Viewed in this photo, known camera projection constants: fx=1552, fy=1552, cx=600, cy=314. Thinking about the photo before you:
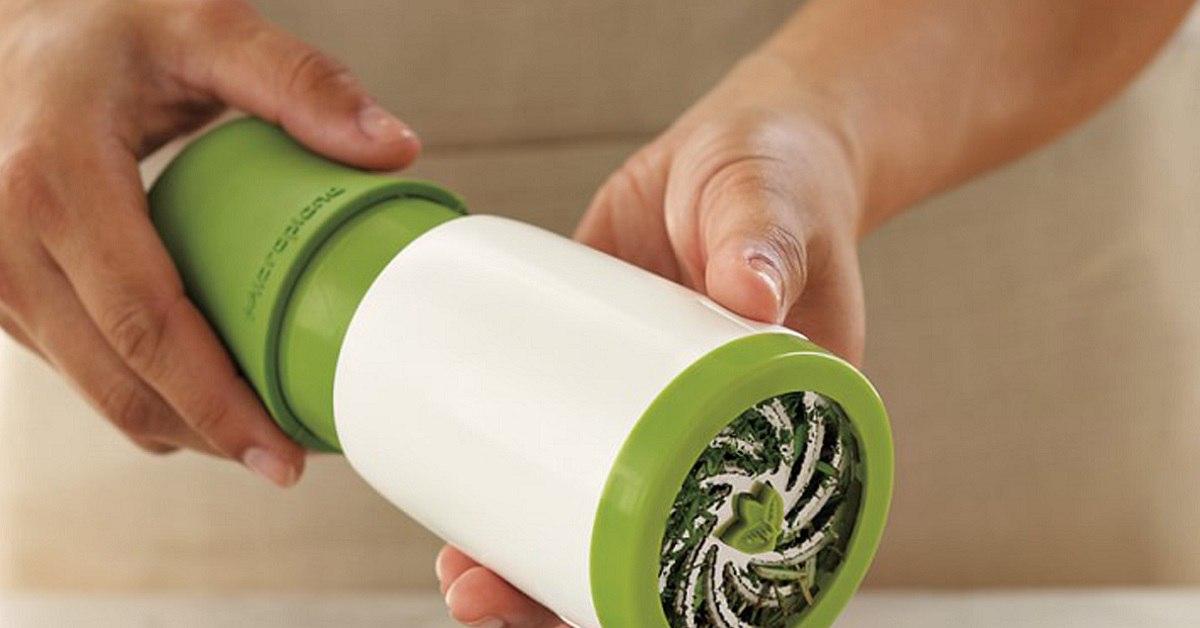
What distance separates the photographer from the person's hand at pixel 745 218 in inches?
19.3

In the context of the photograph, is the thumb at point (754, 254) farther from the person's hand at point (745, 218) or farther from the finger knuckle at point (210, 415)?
the finger knuckle at point (210, 415)

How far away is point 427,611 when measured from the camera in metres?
0.87

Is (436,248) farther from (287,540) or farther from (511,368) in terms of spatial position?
(287,540)

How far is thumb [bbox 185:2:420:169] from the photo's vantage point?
634mm

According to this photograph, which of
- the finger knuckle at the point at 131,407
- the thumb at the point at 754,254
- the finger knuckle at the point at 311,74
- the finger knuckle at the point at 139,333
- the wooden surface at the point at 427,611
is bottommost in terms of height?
the wooden surface at the point at 427,611

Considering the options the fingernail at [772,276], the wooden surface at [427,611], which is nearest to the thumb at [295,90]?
the fingernail at [772,276]

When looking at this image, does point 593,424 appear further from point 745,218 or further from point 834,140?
point 834,140

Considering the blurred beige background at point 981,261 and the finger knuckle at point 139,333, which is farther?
the blurred beige background at point 981,261

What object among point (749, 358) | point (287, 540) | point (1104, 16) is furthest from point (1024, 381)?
point (749, 358)

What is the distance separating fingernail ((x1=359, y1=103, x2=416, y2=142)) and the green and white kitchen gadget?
10 cm

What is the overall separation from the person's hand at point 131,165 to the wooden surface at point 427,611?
0.18 metres

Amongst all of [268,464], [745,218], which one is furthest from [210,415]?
[745,218]

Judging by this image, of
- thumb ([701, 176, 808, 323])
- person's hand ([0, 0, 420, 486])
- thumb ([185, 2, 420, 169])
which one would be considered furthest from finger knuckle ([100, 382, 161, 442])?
thumb ([701, 176, 808, 323])

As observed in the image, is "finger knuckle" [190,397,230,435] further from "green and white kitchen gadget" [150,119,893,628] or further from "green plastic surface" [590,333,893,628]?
"green plastic surface" [590,333,893,628]
